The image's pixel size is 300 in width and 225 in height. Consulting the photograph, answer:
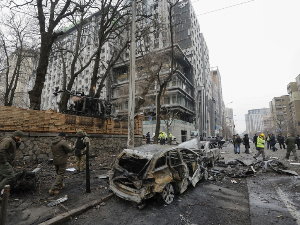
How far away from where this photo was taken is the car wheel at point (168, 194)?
14.0 feet

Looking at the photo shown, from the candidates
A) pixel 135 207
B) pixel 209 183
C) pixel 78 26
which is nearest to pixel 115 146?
pixel 209 183

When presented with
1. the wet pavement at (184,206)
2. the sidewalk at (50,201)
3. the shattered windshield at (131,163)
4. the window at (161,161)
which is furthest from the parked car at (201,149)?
the sidewalk at (50,201)

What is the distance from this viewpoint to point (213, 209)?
4141 mm

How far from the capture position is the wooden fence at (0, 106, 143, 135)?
7357 mm

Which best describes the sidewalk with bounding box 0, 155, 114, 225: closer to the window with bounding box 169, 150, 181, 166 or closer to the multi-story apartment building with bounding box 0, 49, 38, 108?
the window with bounding box 169, 150, 181, 166

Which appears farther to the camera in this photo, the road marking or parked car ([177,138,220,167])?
parked car ([177,138,220,167])

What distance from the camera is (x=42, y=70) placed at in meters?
9.99

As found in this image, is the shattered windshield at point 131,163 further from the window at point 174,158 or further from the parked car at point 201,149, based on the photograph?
the parked car at point 201,149

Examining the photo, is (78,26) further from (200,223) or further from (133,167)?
(200,223)

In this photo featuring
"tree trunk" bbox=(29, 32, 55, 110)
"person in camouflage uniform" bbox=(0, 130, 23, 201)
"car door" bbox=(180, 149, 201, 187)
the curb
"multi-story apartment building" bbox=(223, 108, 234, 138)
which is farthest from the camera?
"multi-story apartment building" bbox=(223, 108, 234, 138)

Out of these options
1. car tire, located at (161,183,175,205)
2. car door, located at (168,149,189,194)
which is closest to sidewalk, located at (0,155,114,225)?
car tire, located at (161,183,175,205)

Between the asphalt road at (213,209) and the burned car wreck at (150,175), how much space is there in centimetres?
29

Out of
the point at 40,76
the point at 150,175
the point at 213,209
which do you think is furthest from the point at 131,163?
the point at 40,76

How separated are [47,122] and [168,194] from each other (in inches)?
296
